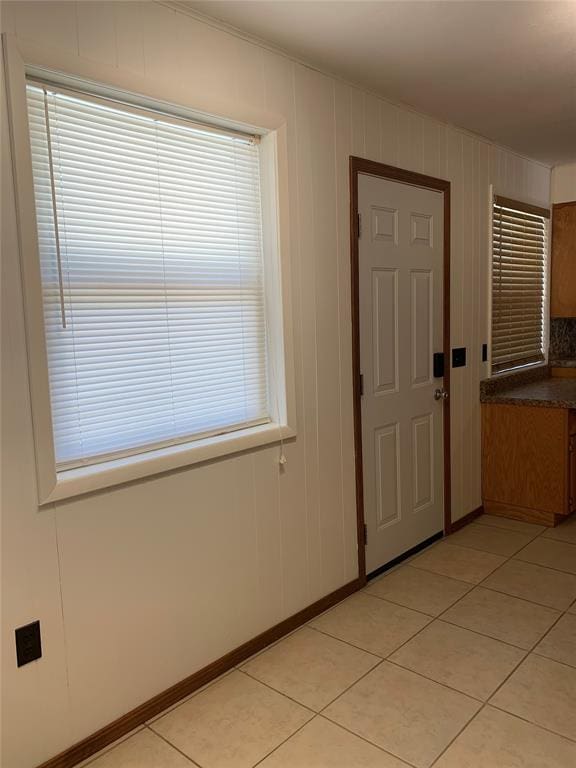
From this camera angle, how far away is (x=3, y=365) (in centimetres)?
175

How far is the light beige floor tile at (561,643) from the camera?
249 cm

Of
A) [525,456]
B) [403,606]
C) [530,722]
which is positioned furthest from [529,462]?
[530,722]

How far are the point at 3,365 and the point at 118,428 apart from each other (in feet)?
1.54

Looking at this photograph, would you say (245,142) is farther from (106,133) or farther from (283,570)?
(283,570)

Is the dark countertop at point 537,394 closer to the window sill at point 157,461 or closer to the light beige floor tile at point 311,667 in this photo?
the window sill at point 157,461

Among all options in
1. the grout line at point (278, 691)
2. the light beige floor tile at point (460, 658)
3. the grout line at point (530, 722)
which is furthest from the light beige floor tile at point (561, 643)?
the grout line at point (278, 691)

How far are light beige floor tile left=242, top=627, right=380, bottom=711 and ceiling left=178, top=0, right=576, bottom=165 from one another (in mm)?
2458

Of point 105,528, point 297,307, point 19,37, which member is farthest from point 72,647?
point 19,37

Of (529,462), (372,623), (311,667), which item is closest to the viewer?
(311,667)

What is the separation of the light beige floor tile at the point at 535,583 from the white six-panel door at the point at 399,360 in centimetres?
51

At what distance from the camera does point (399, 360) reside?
331 cm

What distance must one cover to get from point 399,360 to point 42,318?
200cm

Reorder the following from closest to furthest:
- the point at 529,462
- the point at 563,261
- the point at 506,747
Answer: the point at 506,747
the point at 529,462
the point at 563,261

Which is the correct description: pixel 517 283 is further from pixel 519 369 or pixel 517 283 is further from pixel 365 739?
pixel 365 739
